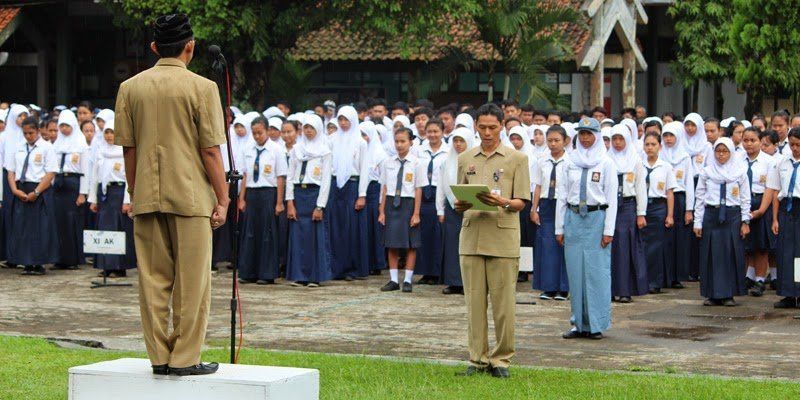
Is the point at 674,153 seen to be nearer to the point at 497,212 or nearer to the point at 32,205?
the point at 497,212

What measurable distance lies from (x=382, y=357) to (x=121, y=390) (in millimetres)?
3766

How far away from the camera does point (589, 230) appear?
1411 centimetres

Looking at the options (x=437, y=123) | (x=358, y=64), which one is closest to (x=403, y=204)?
(x=437, y=123)

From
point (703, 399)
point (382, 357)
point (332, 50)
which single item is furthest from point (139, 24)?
point (703, 399)

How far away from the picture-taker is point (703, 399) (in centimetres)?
1036

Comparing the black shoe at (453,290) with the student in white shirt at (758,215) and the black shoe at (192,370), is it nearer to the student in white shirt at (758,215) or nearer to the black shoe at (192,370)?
the student in white shirt at (758,215)

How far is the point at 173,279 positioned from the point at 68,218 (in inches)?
488

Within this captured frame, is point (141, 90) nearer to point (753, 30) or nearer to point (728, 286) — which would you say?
point (728, 286)

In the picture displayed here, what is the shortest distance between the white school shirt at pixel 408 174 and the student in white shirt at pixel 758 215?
12.9ft

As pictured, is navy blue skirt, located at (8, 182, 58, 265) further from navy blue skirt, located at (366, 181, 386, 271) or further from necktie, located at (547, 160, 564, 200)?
necktie, located at (547, 160, 564, 200)

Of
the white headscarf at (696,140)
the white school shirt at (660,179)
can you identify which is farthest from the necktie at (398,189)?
the white headscarf at (696,140)

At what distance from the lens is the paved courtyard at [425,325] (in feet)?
42.4

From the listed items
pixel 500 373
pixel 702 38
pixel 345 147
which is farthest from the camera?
pixel 702 38

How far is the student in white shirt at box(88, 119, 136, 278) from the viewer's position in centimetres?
1920
